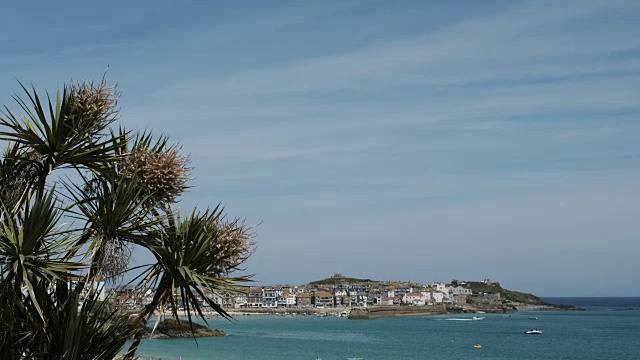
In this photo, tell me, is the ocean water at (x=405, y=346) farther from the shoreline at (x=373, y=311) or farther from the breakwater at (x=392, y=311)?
the shoreline at (x=373, y=311)

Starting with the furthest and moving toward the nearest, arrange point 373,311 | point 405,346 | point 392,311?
1. point 392,311
2. point 373,311
3. point 405,346

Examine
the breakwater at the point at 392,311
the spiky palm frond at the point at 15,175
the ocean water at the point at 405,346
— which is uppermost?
the breakwater at the point at 392,311

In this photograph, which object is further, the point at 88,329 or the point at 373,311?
the point at 373,311

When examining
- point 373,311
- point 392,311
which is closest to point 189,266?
point 373,311

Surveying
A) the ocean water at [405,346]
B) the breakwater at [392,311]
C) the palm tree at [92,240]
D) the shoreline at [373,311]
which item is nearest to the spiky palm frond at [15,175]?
the palm tree at [92,240]

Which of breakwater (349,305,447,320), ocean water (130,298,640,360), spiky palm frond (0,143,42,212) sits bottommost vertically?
ocean water (130,298,640,360)

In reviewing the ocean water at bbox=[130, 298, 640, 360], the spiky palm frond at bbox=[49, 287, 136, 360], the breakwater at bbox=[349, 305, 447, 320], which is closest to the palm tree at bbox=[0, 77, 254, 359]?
the spiky palm frond at bbox=[49, 287, 136, 360]

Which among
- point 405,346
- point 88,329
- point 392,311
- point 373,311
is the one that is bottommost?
point 405,346

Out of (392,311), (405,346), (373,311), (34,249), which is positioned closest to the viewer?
(34,249)

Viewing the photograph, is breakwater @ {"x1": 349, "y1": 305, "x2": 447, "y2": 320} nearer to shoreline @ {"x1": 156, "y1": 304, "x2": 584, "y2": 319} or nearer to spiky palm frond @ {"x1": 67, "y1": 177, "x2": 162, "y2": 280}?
shoreline @ {"x1": 156, "y1": 304, "x2": 584, "y2": 319}

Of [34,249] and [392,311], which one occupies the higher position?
[392,311]

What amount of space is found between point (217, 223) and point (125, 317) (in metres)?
1.30

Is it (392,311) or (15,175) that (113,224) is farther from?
(392,311)

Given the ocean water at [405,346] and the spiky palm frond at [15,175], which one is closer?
the spiky palm frond at [15,175]
